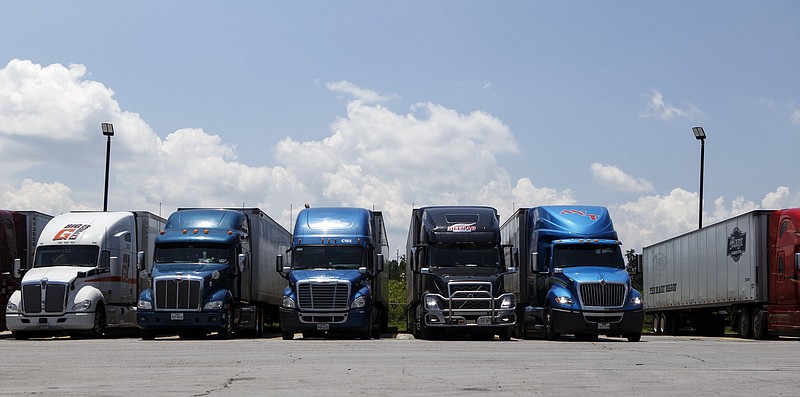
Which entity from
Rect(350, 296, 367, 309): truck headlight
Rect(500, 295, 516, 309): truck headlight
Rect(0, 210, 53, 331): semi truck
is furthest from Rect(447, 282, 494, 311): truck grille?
Rect(0, 210, 53, 331): semi truck

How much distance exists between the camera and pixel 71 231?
101 feet

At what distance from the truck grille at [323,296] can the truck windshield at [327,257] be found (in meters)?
0.95

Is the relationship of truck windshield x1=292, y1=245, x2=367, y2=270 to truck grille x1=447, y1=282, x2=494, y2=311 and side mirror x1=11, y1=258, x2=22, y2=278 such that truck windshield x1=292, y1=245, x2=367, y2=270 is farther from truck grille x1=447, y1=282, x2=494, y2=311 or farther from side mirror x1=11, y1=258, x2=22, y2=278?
side mirror x1=11, y1=258, x2=22, y2=278

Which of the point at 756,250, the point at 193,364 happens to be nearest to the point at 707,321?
the point at 756,250

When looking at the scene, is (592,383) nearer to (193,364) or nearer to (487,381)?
(487,381)

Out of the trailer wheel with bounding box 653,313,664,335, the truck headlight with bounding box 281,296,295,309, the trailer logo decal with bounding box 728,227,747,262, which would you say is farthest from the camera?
the trailer wheel with bounding box 653,313,664,335

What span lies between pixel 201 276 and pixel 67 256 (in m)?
4.65

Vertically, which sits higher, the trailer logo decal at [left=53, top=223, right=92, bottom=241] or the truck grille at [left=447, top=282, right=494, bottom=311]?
the trailer logo decal at [left=53, top=223, right=92, bottom=241]

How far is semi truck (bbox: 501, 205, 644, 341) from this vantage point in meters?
27.6

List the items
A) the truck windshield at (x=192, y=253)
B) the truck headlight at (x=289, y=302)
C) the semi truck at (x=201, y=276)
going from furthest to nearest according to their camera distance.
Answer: the truck windshield at (x=192, y=253), the semi truck at (x=201, y=276), the truck headlight at (x=289, y=302)

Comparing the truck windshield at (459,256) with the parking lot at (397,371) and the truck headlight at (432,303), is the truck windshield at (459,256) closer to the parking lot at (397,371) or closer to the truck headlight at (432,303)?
the truck headlight at (432,303)

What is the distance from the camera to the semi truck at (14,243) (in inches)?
1278

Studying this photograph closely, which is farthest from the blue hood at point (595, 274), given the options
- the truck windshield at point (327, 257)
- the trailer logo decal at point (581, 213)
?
the truck windshield at point (327, 257)

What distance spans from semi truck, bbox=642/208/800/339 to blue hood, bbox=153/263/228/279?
15.4m
